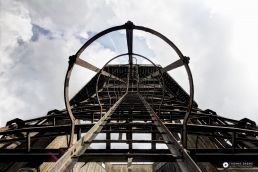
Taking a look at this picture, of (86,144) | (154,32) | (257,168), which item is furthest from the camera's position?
(257,168)

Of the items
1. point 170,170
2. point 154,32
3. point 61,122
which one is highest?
point 154,32

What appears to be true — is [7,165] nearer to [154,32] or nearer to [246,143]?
[154,32]

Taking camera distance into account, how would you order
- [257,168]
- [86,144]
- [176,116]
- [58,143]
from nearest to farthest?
[86,144], [257,168], [58,143], [176,116]

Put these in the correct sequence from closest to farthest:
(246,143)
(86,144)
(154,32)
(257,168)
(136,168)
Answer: (86,144)
(154,32)
(257,168)
(246,143)
(136,168)

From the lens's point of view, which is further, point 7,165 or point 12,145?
point 12,145

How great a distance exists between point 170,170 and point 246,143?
8.22 metres

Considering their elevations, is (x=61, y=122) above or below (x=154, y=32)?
below

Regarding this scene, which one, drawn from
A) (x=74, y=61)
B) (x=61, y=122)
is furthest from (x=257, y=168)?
(x=61, y=122)

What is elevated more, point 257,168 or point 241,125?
point 241,125

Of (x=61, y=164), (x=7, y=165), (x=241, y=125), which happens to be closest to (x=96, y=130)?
(x=61, y=164)

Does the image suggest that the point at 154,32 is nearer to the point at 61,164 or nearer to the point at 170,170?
the point at 61,164

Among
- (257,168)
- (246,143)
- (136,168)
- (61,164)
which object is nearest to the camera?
(61,164)

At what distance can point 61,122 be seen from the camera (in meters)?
7.44

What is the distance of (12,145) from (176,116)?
3.66m
